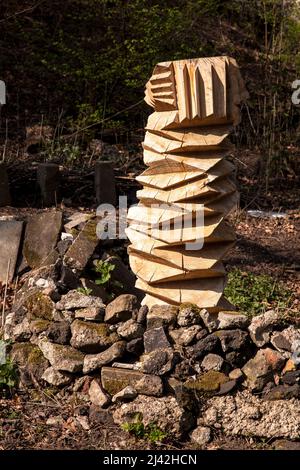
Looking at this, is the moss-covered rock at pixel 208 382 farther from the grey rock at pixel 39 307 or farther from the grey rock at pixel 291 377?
the grey rock at pixel 39 307

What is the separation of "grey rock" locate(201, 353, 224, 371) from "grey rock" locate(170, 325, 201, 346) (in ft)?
0.40

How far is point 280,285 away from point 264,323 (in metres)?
2.81

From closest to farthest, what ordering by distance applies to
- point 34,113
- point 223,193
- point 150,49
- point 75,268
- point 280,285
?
1. point 223,193
2. point 75,268
3. point 280,285
4. point 150,49
5. point 34,113

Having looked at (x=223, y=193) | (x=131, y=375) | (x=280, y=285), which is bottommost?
(x=280, y=285)

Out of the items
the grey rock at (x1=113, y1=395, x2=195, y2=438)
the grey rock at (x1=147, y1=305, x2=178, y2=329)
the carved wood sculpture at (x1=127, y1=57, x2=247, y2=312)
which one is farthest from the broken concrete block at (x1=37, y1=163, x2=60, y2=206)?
the grey rock at (x1=113, y1=395, x2=195, y2=438)

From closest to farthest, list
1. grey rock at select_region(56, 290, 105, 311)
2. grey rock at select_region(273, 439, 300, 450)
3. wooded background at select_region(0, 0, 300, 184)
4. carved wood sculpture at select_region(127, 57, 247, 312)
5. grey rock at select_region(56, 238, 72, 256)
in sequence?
grey rock at select_region(273, 439, 300, 450), carved wood sculpture at select_region(127, 57, 247, 312), grey rock at select_region(56, 290, 105, 311), grey rock at select_region(56, 238, 72, 256), wooded background at select_region(0, 0, 300, 184)

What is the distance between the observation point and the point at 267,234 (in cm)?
793

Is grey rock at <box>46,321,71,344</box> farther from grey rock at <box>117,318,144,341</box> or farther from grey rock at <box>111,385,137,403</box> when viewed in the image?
grey rock at <box>111,385,137,403</box>

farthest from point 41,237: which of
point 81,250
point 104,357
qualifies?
point 104,357

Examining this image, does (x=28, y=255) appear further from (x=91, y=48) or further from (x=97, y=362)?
(x=91, y=48)

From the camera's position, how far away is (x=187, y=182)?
411 cm

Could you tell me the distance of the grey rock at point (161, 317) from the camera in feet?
13.2

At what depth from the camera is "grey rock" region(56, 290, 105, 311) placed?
4207 mm
